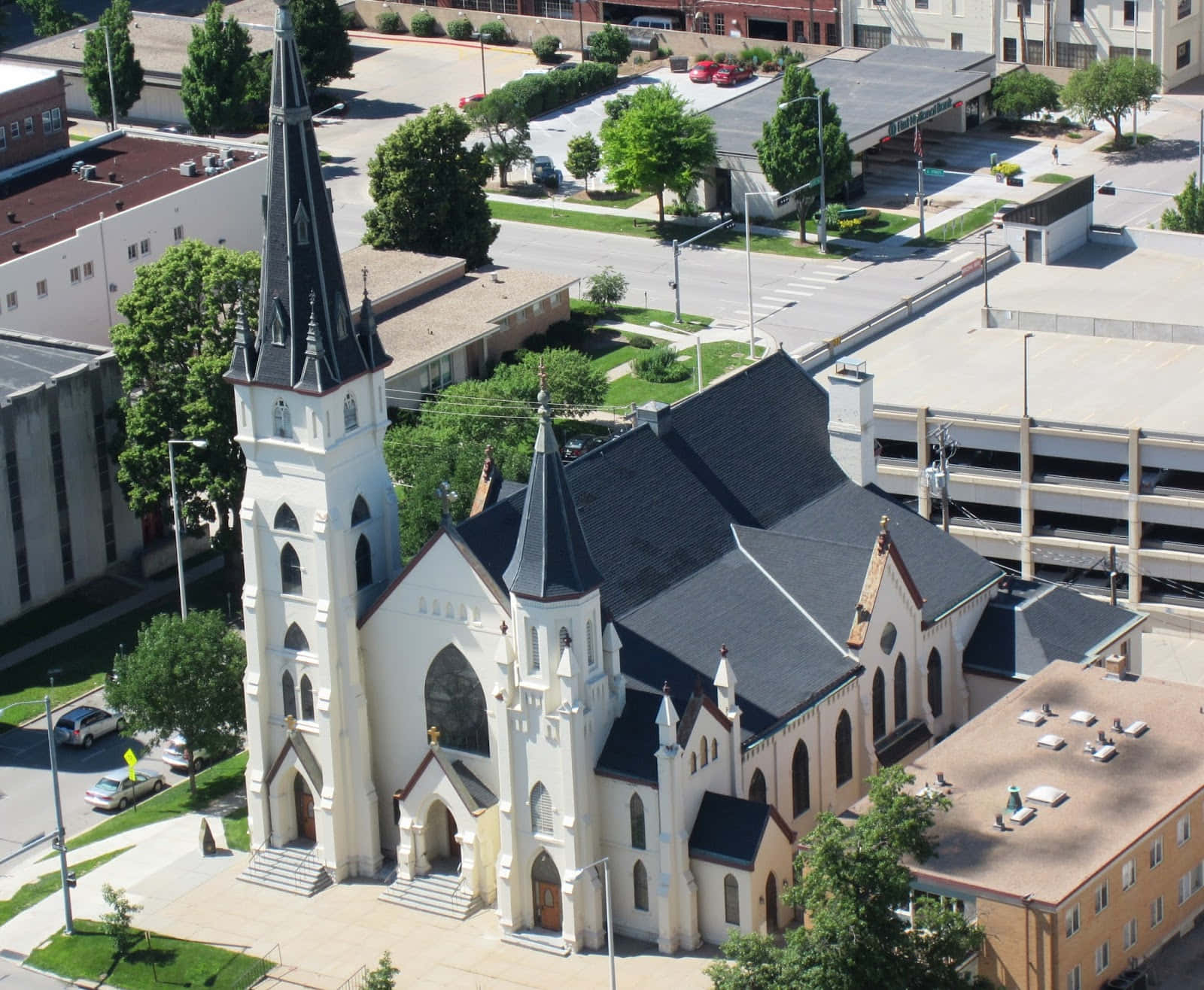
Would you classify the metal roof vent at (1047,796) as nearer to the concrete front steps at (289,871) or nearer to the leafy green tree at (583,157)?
the concrete front steps at (289,871)

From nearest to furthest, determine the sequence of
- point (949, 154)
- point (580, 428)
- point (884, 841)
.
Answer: point (884, 841) < point (580, 428) < point (949, 154)

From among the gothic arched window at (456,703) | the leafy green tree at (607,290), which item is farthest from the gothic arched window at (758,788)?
the leafy green tree at (607,290)

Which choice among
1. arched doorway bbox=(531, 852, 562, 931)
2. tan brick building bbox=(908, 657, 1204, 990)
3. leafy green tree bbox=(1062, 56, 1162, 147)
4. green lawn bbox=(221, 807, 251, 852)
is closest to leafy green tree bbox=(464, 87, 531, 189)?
leafy green tree bbox=(1062, 56, 1162, 147)

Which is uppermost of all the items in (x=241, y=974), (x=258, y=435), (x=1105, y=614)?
(x=258, y=435)

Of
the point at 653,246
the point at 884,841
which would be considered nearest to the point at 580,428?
the point at 653,246

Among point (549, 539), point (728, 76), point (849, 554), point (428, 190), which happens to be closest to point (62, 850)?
point (549, 539)

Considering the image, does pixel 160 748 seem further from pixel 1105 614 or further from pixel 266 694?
pixel 1105 614

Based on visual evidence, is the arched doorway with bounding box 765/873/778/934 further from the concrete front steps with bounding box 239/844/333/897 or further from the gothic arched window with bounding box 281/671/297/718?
the gothic arched window with bounding box 281/671/297/718
